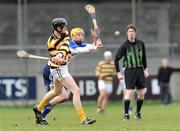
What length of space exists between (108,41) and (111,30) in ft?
2.51

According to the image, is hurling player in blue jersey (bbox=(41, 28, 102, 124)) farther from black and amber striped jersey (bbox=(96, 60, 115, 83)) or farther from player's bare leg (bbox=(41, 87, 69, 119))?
black and amber striped jersey (bbox=(96, 60, 115, 83))

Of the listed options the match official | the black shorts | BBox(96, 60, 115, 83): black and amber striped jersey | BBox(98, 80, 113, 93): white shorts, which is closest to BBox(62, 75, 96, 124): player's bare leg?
the match official

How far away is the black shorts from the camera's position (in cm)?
1792

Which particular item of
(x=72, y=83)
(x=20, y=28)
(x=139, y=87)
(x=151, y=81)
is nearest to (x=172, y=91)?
(x=151, y=81)

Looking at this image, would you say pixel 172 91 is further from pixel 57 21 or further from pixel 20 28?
pixel 57 21

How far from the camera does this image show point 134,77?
1792cm

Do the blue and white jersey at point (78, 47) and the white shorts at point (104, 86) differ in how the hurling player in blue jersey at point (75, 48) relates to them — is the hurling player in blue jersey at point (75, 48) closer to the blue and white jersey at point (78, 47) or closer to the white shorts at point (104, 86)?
the blue and white jersey at point (78, 47)

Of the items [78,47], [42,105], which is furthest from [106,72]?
[42,105]

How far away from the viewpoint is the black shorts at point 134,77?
17.9 meters

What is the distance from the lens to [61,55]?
15.6m

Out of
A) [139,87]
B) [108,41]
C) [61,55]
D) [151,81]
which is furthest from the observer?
[108,41]

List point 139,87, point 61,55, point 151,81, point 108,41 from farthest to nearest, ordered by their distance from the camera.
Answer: point 108,41
point 151,81
point 139,87
point 61,55

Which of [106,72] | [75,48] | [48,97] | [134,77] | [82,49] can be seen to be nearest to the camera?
[48,97]

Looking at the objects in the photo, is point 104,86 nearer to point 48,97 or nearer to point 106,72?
point 106,72
